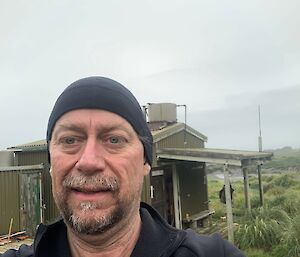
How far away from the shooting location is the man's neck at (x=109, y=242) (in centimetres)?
156

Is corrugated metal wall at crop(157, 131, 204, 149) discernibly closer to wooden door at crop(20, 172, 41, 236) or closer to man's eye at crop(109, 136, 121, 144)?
wooden door at crop(20, 172, 41, 236)

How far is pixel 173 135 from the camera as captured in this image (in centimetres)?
1286

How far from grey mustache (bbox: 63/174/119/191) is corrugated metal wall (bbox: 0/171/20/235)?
35.5 feet

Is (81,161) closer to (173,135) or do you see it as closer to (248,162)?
(248,162)

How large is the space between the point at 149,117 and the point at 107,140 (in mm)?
12624

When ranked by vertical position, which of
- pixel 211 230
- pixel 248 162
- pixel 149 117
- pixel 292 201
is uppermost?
pixel 149 117

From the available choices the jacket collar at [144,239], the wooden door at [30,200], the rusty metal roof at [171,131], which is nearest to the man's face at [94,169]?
the jacket collar at [144,239]

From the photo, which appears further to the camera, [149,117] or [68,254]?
[149,117]

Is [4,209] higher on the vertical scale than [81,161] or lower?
lower

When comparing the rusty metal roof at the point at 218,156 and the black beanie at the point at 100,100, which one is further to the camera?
the rusty metal roof at the point at 218,156

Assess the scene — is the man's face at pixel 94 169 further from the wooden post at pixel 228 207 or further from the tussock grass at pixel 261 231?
the tussock grass at pixel 261 231

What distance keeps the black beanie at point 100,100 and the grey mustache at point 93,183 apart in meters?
0.31

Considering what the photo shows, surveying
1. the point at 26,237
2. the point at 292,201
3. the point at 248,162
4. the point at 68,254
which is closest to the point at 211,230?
the point at 292,201

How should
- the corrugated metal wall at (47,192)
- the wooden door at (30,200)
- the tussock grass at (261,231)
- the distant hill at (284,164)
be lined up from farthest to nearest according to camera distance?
the distant hill at (284,164) < the corrugated metal wall at (47,192) < the wooden door at (30,200) < the tussock grass at (261,231)
